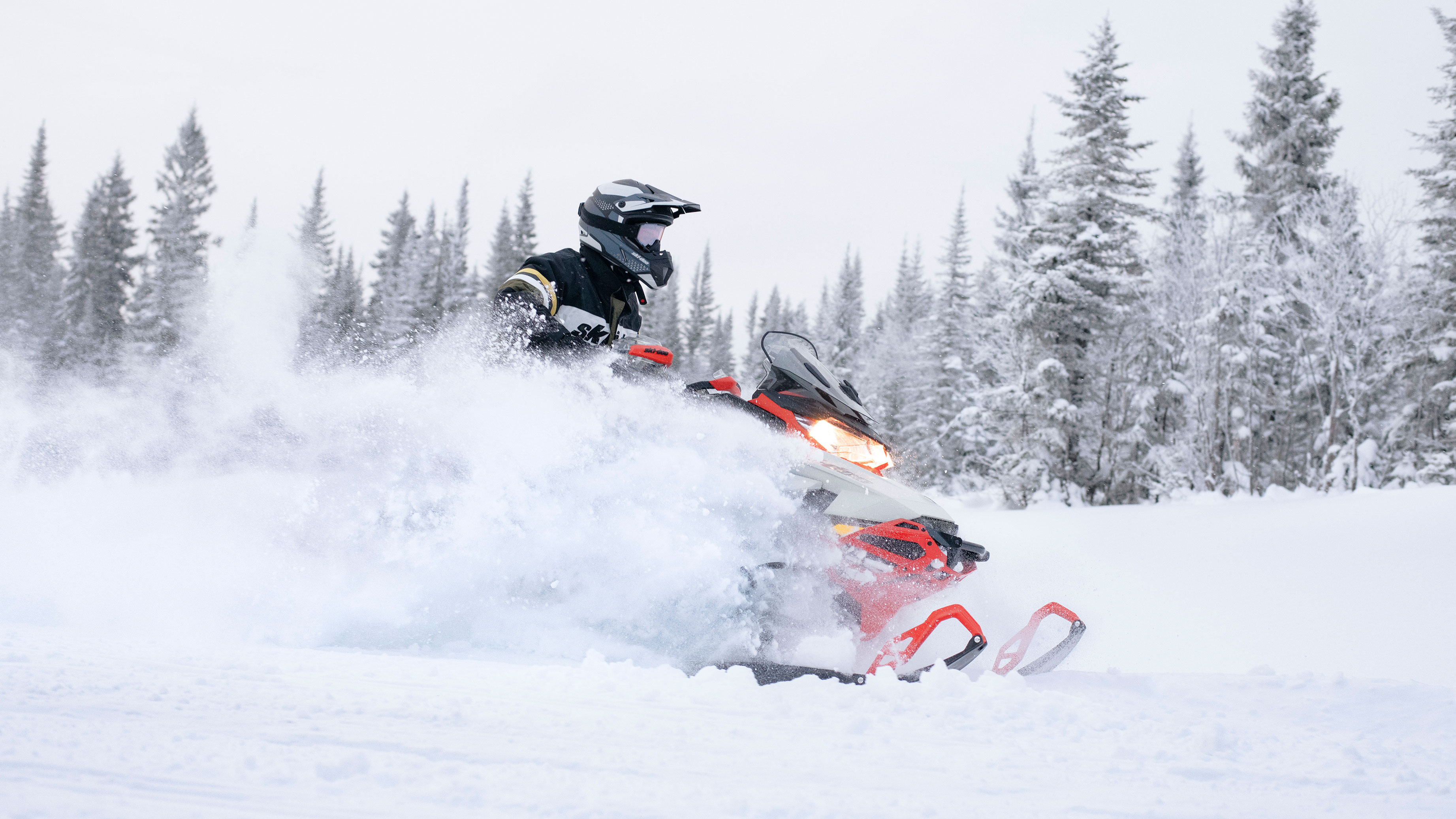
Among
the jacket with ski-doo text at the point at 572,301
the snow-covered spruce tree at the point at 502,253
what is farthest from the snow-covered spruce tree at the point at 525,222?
the jacket with ski-doo text at the point at 572,301

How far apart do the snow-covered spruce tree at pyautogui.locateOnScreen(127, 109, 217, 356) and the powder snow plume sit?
1177 inches

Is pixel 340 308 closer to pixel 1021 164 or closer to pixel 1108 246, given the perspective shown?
pixel 1021 164

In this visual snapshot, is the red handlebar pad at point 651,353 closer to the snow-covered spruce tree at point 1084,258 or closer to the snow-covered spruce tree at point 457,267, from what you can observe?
the snow-covered spruce tree at point 1084,258

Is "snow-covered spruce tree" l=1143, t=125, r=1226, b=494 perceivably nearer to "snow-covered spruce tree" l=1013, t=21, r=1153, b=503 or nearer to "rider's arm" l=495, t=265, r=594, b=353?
"snow-covered spruce tree" l=1013, t=21, r=1153, b=503

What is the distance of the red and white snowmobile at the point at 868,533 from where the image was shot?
11.5 feet

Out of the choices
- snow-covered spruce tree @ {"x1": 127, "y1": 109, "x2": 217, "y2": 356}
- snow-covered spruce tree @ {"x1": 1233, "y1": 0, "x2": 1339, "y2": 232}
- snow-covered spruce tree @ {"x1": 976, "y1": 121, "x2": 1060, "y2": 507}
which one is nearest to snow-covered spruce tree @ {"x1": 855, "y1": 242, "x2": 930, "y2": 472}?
snow-covered spruce tree @ {"x1": 976, "y1": 121, "x2": 1060, "y2": 507}

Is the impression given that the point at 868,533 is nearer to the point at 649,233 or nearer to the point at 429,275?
the point at 649,233

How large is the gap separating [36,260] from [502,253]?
23.1m

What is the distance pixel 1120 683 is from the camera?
3.68 m

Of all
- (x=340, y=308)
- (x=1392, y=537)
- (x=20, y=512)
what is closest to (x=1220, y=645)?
(x=1392, y=537)

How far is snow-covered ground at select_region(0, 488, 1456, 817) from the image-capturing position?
2068mm

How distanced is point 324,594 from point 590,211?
245cm

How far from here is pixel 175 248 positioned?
3281cm

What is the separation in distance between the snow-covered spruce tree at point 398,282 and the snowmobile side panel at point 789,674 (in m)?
36.2
